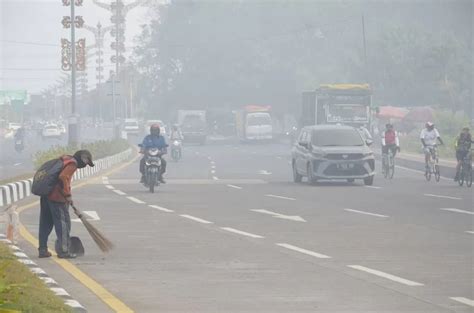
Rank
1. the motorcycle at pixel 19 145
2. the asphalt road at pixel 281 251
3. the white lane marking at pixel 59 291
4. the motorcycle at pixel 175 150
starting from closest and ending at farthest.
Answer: the white lane marking at pixel 59 291
the asphalt road at pixel 281 251
the motorcycle at pixel 175 150
the motorcycle at pixel 19 145

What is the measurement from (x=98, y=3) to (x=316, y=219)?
79352 millimetres

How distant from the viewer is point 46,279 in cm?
1279

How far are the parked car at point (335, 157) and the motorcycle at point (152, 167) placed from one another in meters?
5.15

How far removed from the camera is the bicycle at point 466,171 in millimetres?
35000

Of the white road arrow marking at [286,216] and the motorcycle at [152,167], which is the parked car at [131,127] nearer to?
the motorcycle at [152,167]

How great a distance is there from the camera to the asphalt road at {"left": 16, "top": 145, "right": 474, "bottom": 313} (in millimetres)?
12062

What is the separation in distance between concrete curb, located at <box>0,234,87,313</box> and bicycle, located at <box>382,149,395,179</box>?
24644 mm

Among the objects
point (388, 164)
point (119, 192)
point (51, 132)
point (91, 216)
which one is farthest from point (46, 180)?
point (51, 132)

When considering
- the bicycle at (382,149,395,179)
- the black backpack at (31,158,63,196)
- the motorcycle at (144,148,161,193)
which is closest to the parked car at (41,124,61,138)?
the bicycle at (382,149,395,179)

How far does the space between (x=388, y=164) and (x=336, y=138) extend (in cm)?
468

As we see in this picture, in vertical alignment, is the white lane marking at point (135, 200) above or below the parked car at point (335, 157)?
below

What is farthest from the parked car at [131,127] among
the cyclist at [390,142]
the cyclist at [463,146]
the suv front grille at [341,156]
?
the cyclist at [463,146]

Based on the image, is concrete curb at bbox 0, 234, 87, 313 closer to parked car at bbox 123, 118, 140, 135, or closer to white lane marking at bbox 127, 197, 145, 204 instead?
white lane marking at bbox 127, 197, 145, 204

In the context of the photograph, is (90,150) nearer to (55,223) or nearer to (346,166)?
(346,166)
